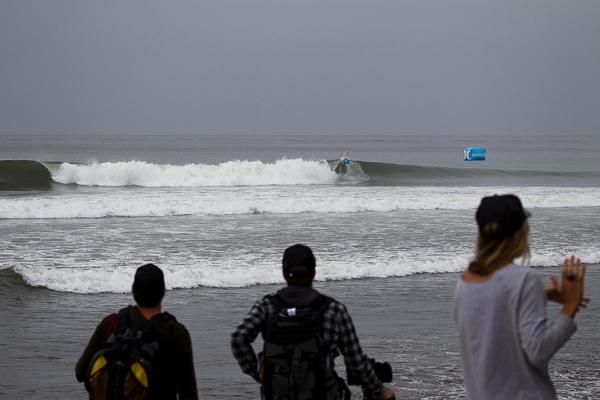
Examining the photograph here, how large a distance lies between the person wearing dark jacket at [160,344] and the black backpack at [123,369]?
43mm

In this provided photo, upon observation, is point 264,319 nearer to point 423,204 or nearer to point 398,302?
point 398,302

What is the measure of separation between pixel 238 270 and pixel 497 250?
957cm

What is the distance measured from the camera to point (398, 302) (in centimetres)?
1009

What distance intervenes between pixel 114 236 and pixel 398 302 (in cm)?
796

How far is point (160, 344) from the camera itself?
3.21 metres

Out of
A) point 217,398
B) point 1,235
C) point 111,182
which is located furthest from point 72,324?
point 111,182

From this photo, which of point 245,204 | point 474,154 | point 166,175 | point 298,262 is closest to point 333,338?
point 298,262

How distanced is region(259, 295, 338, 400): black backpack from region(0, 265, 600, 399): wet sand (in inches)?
125

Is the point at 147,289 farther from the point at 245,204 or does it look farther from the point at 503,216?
the point at 245,204

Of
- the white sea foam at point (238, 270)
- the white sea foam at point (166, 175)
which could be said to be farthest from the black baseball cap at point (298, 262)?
the white sea foam at point (166, 175)

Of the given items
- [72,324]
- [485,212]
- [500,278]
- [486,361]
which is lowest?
[72,324]

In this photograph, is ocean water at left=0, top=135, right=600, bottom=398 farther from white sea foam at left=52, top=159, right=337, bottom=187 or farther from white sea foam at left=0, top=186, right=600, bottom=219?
white sea foam at left=52, top=159, right=337, bottom=187

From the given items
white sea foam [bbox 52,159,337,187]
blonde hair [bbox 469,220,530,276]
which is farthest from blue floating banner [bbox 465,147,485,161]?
blonde hair [bbox 469,220,530,276]

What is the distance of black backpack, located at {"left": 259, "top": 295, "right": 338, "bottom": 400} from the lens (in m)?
3.16
